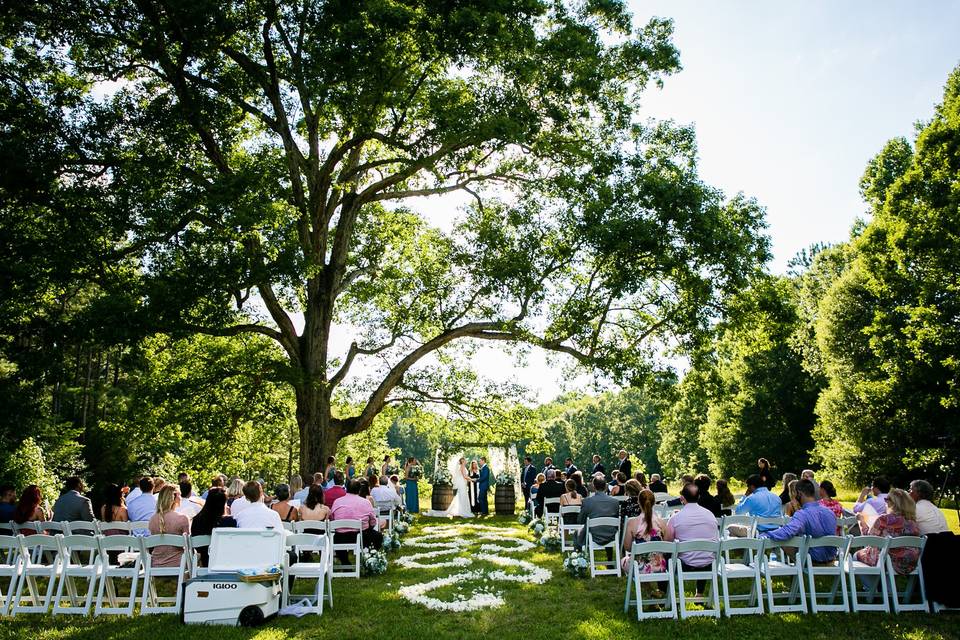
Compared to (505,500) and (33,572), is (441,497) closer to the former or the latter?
(505,500)

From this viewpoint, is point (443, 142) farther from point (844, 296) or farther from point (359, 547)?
point (844, 296)

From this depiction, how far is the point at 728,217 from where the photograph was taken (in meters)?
15.4

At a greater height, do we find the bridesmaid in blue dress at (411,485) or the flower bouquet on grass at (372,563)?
the bridesmaid in blue dress at (411,485)

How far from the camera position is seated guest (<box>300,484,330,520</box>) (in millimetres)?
10562

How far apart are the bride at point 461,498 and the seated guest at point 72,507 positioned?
1249cm

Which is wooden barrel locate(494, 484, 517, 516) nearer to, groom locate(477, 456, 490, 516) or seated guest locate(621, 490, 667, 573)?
groom locate(477, 456, 490, 516)

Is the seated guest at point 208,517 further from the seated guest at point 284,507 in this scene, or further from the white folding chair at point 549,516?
the white folding chair at point 549,516

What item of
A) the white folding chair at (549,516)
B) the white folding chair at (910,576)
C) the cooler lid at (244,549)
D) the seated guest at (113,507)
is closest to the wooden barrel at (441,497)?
the white folding chair at (549,516)

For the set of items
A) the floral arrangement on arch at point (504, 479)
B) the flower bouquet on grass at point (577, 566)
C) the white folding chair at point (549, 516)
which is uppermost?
the floral arrangement on arch at point (504, 479)

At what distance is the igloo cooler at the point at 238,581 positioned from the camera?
7250 millimetres

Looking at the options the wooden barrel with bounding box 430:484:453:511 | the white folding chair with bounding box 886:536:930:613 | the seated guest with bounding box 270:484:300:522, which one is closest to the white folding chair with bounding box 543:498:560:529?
the seated guest with bounding box 270:484:300:522

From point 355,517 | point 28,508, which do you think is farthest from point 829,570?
point 28,508

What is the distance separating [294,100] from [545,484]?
11.0 m

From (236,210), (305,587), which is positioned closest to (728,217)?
(236,210)
